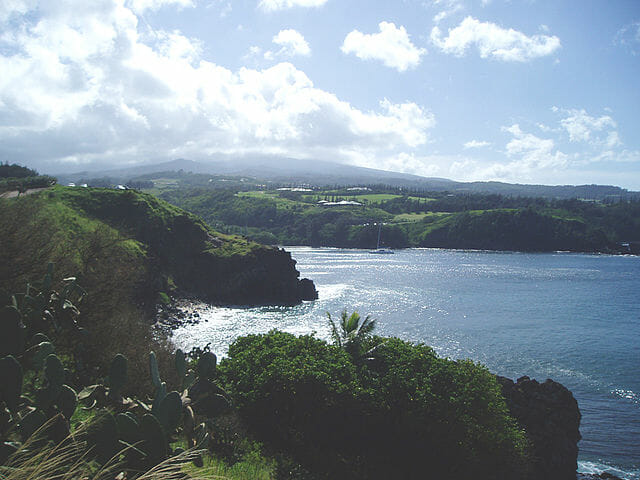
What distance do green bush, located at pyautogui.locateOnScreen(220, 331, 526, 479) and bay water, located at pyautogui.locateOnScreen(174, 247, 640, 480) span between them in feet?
31.1

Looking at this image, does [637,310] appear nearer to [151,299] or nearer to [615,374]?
[615,374]

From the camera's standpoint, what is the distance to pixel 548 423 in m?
21.3

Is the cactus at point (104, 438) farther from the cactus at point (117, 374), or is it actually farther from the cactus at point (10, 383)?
the cactus at point (117, 374)

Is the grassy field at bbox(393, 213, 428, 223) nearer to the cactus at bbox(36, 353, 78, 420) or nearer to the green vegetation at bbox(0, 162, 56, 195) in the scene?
the green vegetation at bbox(0, 162, 56, 195)

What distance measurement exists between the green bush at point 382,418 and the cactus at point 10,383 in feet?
37.8

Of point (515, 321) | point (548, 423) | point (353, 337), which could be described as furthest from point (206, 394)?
point (515, 321)

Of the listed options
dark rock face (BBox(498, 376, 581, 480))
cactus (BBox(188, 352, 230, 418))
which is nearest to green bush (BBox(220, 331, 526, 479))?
dark rock face (BBox(498, 376, 581, 480))

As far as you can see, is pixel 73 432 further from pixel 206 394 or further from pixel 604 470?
pixel 604 470

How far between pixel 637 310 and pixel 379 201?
12932 cm

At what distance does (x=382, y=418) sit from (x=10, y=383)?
13.9m

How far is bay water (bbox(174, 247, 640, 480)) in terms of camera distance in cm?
2788

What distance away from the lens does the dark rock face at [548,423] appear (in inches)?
791

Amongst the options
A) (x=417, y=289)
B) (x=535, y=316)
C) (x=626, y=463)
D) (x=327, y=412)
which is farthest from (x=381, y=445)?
(x=417, y=289)

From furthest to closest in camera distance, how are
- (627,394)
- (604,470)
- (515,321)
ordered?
(515,321) < (627,394) < (604,470)
